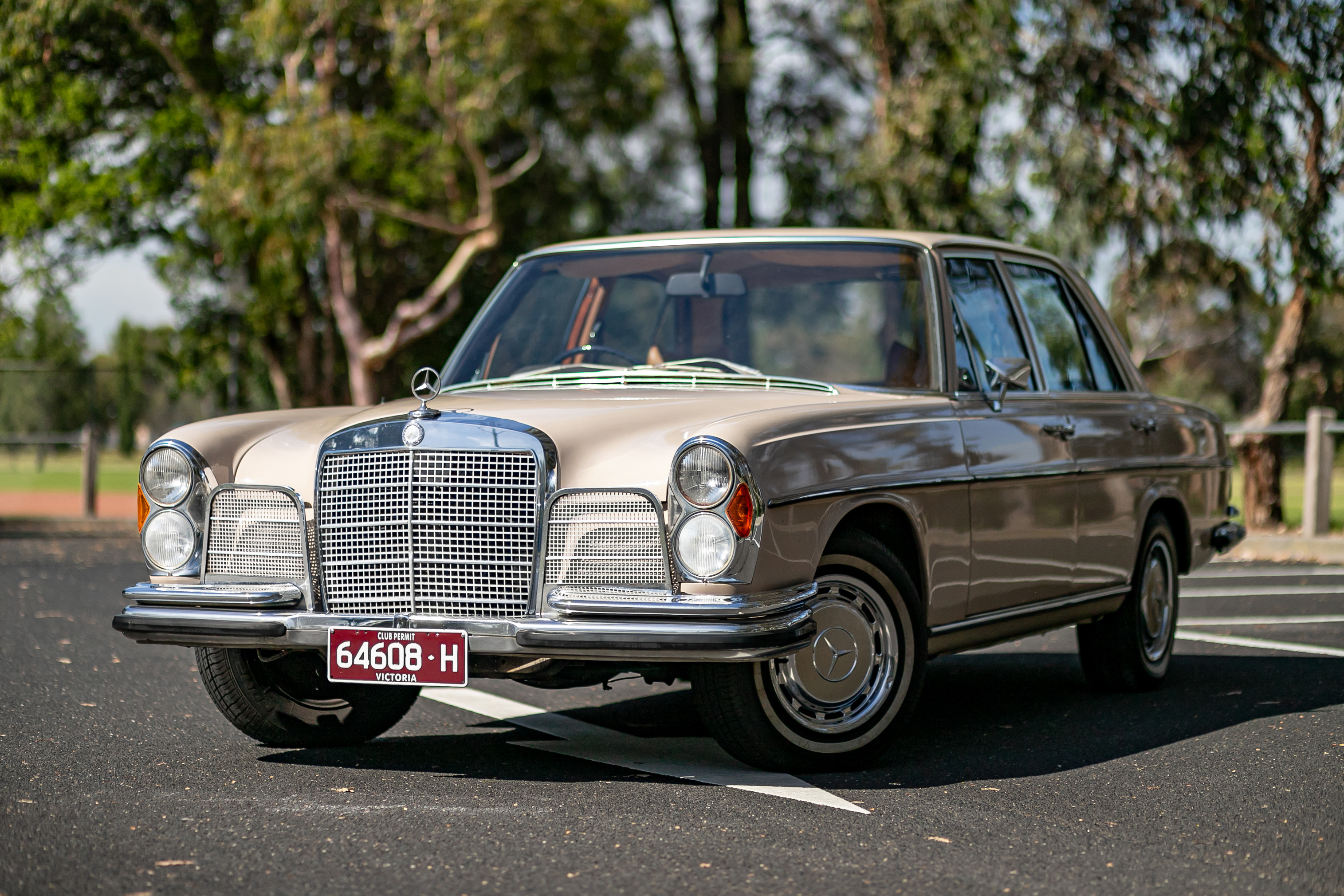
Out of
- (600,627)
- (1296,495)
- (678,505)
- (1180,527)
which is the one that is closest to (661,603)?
(600,627)

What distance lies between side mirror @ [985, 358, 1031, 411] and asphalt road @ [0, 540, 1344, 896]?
Result: 4.10 feet

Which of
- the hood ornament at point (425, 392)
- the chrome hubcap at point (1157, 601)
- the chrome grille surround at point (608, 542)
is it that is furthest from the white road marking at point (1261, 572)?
the chrome grille surround at point (608, 542)

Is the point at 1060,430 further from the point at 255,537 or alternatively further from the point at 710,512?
the point at 255,537

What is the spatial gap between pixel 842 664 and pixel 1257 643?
4622 mm

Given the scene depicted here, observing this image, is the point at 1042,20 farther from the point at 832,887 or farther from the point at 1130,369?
the point at 832,887

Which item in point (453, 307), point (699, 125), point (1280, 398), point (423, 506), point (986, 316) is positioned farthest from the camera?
point (699, 125)

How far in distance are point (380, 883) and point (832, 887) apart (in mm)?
1075

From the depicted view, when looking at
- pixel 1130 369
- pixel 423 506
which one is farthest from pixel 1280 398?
pixel 423 506

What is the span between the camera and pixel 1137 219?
63.8 feet

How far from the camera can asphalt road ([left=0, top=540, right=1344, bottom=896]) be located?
399 cm

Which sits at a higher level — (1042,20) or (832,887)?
(1042,20)

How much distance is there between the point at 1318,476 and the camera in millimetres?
16281

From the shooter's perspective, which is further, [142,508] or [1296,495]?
[1296,495]

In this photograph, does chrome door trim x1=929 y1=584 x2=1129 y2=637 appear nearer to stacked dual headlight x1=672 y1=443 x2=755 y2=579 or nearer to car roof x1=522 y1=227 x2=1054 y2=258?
stacked dual headlight x1=672 y1=443 x2=755 y2=579
